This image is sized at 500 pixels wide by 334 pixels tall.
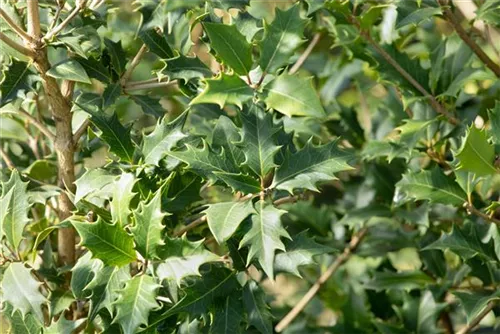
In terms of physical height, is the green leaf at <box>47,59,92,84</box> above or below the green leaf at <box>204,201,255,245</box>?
above

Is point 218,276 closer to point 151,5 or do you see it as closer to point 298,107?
point 298,107

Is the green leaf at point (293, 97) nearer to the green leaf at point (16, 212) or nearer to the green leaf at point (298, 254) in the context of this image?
the green leaf at point (298, 254)

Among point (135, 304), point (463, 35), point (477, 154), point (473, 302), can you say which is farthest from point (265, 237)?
point (463, 35)

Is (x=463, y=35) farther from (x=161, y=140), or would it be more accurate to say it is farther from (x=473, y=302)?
(x=161, y=140)

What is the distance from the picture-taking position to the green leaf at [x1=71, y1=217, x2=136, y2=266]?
991 millimetres

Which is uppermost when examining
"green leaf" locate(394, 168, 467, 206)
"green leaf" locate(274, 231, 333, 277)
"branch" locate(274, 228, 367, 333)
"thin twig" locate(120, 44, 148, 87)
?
"thin twig" locate(120, 44, 148, 87)

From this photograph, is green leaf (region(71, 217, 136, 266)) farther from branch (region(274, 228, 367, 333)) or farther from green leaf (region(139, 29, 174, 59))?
branch (region(274, 228, 367, 333))

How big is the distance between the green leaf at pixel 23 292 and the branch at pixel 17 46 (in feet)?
0.93

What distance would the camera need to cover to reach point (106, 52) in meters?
1.22

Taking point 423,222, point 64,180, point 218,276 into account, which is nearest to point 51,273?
point 64,180

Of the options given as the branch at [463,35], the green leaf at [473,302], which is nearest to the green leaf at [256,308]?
the green leaf at [473,302]

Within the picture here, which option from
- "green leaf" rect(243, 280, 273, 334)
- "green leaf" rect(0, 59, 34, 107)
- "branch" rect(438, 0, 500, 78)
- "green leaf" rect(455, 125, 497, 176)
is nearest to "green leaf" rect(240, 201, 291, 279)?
"green leaf" rect(243, 280, 273, 334)

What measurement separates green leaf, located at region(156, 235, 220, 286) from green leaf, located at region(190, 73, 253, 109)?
0.55 ft

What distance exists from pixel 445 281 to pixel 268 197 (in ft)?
1.88
